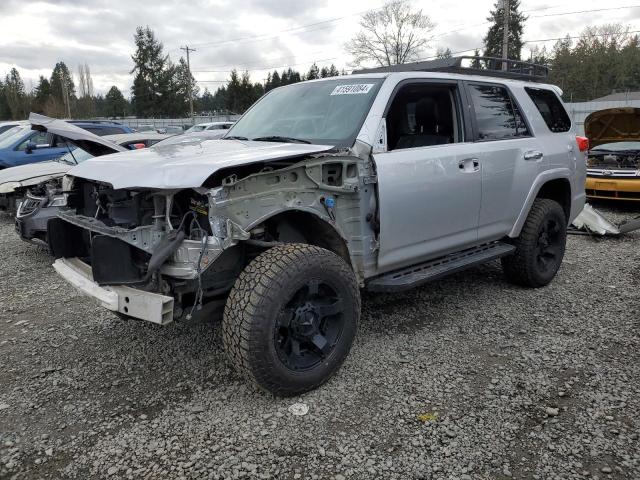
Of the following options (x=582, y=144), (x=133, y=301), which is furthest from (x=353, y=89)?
(x=582, y=144)

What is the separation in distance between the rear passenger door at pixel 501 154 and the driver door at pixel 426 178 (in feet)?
0.42

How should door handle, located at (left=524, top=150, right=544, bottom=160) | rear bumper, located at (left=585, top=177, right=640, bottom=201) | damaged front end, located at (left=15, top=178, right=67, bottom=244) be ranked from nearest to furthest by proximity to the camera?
door handle, located at (left=524, top=150, right=544, bottom=160)
damaged front end, located at (left=15, top=178, right=67, bottom=244)
rear bumper, located at (left=585, top=177, right=640, bottom=201)

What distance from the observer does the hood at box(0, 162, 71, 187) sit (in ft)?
23.6

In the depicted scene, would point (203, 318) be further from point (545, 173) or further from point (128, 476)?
point (545, 173)

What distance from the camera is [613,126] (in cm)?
923

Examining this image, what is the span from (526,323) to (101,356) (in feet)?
10.9

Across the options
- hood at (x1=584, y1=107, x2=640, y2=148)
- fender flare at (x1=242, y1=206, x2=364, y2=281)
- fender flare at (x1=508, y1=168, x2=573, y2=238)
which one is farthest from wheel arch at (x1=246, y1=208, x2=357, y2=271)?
hood at (x1=584, y1=107, x2=640, y2=148)

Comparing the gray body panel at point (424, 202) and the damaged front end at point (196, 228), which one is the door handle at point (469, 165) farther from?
the damaged front end at point (196, 228)

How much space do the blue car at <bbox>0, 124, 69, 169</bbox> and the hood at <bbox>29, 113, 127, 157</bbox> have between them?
7033mm

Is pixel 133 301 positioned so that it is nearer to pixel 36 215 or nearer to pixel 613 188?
pixel 36 215

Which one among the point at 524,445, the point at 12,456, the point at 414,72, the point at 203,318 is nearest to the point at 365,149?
the point at 414,72

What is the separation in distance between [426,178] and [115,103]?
7680 cm

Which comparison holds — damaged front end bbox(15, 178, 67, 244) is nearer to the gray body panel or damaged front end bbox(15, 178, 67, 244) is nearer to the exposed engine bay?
the gray body panel

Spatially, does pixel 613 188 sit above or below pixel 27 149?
below
